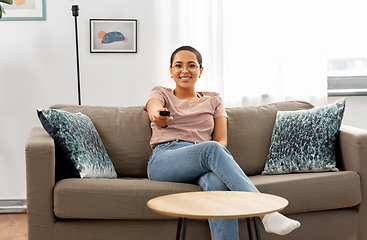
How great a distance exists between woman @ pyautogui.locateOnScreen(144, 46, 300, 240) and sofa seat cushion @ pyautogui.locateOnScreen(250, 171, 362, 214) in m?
0.33

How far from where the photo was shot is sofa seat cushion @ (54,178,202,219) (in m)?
1.76

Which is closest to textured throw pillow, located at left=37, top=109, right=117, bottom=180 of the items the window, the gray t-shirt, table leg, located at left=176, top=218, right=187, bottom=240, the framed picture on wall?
the gray t-shirt

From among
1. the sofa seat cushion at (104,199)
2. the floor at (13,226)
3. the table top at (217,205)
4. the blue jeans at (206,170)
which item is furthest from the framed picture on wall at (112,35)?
the table top at (217,205)

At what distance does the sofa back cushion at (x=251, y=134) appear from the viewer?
7.59 ft

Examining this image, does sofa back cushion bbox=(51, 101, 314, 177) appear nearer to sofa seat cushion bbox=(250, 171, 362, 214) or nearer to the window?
sofa seat cushion bbox=(250, 171, 362, 214)

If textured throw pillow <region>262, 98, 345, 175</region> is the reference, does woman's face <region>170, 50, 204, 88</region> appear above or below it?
above

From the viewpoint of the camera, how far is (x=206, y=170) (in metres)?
1.74

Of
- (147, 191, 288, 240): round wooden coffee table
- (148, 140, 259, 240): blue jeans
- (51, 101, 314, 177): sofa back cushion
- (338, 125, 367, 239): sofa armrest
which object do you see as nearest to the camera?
(147, 191, 288, 240): round wooden coffee table

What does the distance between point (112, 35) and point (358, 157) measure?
1.93m

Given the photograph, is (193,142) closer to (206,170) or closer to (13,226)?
(206,170)

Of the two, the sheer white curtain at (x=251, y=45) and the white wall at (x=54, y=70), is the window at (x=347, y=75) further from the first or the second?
the white wall at (x=54, y=70)

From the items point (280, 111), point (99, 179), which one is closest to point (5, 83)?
point (99, 179)

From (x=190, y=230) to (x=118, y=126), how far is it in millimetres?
796

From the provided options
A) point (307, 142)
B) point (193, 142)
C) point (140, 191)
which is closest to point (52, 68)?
point (193, 142)
